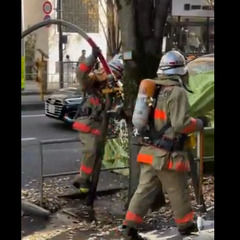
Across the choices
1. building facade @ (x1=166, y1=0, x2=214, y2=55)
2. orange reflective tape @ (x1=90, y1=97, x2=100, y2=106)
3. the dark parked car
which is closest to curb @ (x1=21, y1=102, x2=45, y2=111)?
the dark parked car

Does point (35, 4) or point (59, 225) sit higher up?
point (35, 4)

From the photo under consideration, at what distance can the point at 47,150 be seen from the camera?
10.7m

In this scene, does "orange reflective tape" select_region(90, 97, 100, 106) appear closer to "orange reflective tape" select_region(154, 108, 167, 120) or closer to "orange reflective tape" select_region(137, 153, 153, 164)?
"orange reflective tape" select_region(137, 153, 153, 164)

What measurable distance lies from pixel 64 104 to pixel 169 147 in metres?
8.97

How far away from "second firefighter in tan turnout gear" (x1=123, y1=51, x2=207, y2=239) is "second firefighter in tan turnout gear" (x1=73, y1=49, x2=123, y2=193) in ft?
5.49

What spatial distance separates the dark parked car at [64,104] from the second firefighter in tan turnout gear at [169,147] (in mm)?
8192

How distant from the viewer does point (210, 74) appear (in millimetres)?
8070

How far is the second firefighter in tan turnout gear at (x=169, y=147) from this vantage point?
4648 mm

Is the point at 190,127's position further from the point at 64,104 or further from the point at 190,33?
the point at 190,33

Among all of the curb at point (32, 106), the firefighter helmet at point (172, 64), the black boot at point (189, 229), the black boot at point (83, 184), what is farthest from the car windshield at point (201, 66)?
the curb at point (32, 106)

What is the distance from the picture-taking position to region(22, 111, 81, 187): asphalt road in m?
8.88
